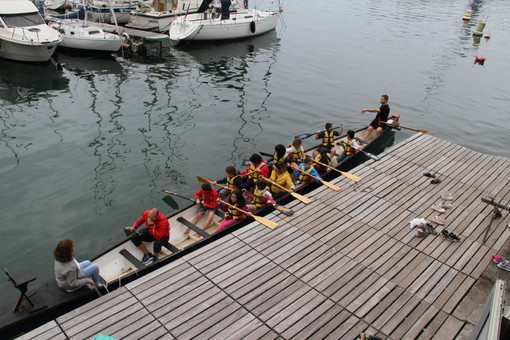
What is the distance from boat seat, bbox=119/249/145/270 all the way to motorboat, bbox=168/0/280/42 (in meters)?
31.9

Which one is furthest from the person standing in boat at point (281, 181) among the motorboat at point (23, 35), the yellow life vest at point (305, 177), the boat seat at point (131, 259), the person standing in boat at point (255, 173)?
the motorboat at point (23, 35)

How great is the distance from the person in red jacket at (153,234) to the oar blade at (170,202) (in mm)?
4075

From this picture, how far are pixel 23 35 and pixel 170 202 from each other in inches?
903

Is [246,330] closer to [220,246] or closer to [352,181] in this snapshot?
[220,246]

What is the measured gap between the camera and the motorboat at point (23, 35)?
3003cm

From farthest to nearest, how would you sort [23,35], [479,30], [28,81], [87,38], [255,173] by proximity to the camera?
1. [479,30]
2. [87,38]
3. [23,35]
4. [28,81]
5. [255,173]

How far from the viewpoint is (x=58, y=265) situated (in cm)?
887

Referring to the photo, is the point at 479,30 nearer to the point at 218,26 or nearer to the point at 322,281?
the point at 218,26

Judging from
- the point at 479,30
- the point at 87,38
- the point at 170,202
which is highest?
the point at 479,30

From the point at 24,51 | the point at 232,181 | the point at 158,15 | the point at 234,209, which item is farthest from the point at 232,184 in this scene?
the point at 158,15

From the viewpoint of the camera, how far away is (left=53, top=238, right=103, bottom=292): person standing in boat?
8617 mm

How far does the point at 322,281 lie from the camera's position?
9.45 metres

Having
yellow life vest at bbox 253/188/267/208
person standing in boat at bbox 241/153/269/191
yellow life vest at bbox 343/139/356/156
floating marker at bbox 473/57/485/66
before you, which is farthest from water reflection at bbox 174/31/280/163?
floating marker at bbox 473/57/485/66

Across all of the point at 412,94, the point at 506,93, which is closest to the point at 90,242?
the point at 412,94
